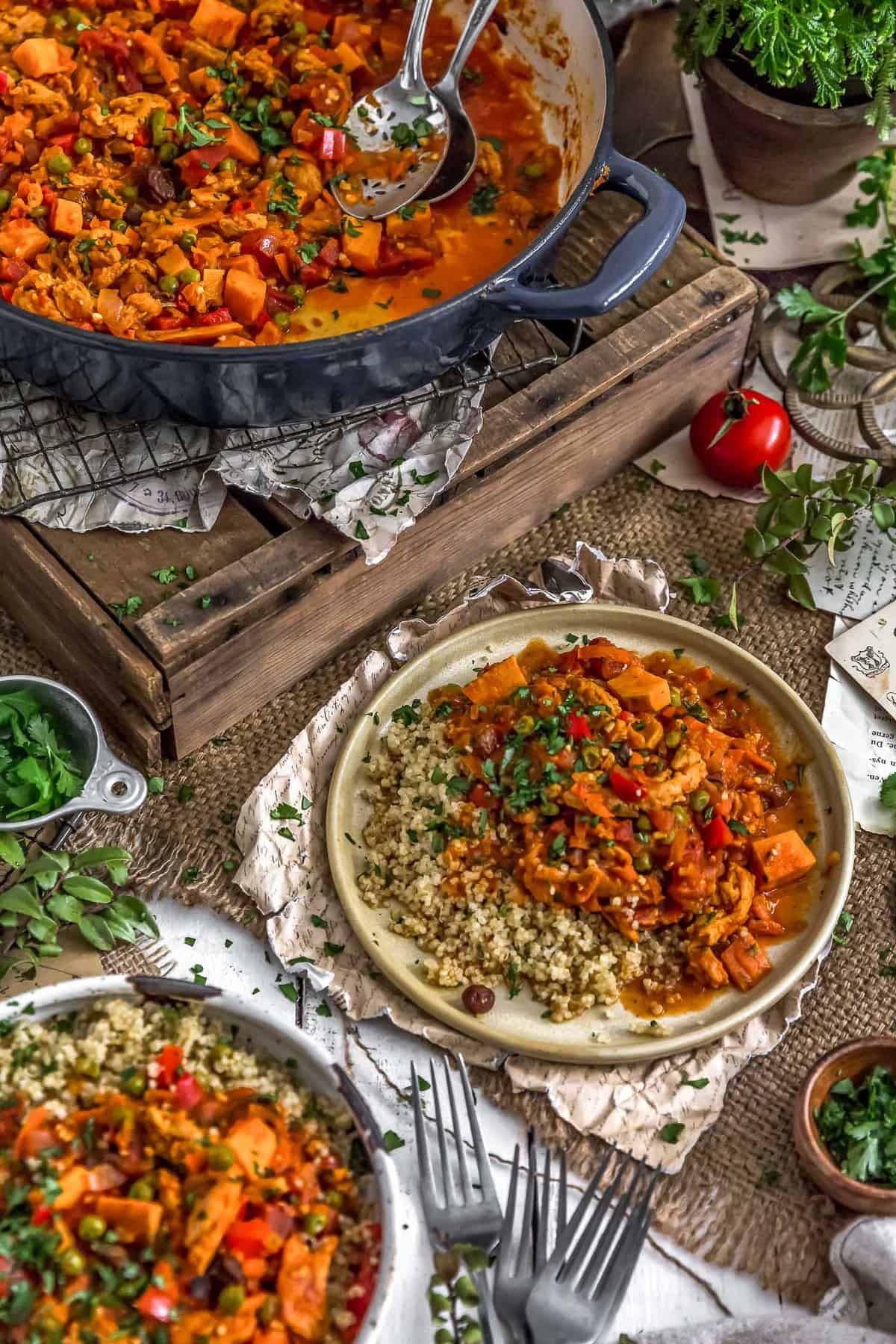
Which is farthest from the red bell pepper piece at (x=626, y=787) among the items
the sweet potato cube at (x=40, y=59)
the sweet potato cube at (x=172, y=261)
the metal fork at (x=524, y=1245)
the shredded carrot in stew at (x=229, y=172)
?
the sweet potato cube at (x=40, y=59)

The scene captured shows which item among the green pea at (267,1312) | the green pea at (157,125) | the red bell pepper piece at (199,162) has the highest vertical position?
the green pea at (157,125)

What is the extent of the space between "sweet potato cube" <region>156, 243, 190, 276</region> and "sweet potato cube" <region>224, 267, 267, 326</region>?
4.1 inches

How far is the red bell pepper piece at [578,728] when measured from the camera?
122 inches

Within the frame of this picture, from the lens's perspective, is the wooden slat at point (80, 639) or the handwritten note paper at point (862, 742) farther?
the handwritten note paper at point (862, 742)

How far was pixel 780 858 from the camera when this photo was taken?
313 centimetres

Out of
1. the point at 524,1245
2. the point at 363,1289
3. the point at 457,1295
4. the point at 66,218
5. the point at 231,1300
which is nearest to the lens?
the point at 231,1300

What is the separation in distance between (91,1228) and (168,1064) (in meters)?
0.32

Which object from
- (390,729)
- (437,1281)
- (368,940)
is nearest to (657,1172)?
(437,1281)

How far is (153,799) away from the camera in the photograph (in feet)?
11.0

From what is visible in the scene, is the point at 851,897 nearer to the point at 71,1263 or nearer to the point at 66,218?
the point at 71,1263

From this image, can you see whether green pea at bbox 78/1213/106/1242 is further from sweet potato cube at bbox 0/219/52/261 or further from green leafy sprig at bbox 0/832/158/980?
sweet potato cube at bbox 0/219/52/261

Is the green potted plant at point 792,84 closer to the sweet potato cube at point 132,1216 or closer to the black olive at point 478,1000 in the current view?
the black olive at point 478,1000

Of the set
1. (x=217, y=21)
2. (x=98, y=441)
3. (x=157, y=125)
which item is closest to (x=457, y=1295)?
(x=98, y=441)

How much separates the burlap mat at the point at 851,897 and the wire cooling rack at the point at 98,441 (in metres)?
0.41
